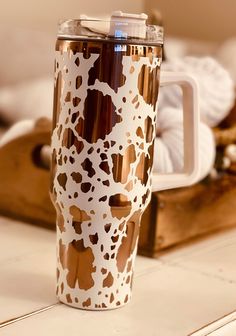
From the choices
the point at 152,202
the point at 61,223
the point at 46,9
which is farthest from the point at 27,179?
the point at 46,9

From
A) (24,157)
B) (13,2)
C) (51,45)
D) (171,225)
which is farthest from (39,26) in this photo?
(171,225)

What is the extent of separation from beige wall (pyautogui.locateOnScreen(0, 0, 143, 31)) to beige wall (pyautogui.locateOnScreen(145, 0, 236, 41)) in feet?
0.57

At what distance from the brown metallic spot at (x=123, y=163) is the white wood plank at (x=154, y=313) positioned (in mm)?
126

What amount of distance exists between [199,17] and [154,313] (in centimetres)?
223

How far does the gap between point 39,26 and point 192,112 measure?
198cm

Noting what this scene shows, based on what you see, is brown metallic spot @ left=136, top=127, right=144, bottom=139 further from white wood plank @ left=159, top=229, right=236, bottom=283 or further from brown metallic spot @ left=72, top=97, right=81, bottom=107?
white wood plank @ left=159, top=229, right=236, bottom=283

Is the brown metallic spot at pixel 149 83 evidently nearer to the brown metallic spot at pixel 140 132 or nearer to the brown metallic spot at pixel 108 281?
the brown metallic spot at pixel 140 132

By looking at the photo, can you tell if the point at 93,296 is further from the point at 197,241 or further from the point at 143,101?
the point at 197,241

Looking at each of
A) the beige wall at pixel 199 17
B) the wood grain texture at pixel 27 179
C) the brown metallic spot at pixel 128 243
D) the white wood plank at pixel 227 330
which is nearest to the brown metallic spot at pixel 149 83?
the brown metallic spot at pixel 128 243

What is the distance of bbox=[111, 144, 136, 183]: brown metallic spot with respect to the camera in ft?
1.88

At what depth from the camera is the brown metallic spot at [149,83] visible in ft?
1.86

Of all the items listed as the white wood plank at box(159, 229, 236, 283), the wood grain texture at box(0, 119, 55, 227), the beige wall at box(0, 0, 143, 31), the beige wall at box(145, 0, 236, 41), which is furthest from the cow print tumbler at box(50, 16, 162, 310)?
the beige wall at box(145, 0, 236, 41)

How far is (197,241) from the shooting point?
0.86 metres

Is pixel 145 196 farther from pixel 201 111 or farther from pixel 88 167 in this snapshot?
pixel 201 111
